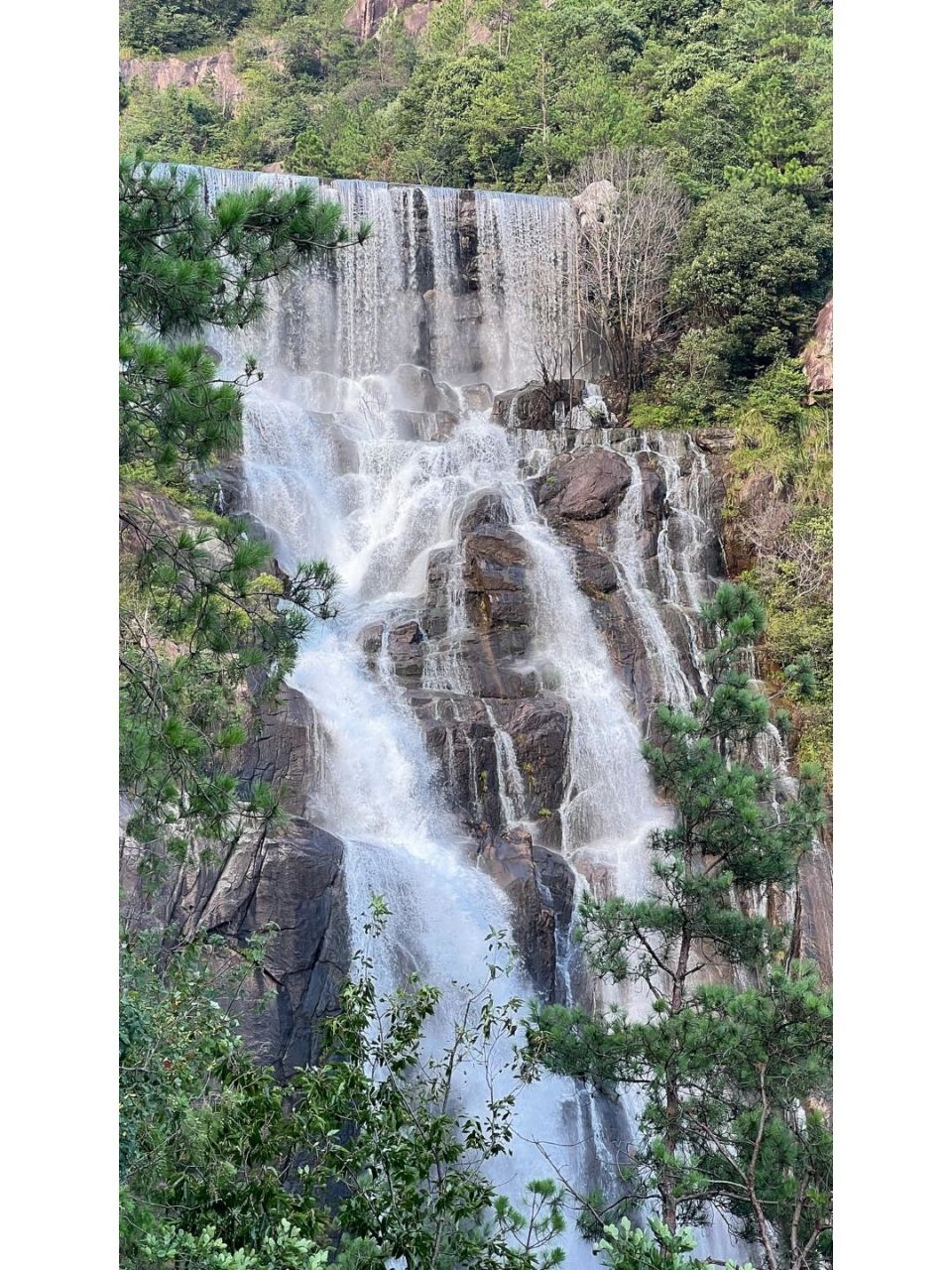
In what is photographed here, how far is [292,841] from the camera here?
3.99 metres

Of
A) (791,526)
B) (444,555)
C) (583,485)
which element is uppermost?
(583,485)

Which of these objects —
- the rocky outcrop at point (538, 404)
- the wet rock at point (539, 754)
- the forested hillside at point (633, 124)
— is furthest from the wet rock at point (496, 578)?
the forested hillside at point (633, 124)

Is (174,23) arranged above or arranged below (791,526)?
above

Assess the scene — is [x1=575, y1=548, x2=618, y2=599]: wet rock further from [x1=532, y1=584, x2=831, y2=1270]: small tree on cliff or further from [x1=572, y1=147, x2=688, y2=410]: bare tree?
[x1=532, y1=584, x2=831, y2=1270]: small tree on cliff

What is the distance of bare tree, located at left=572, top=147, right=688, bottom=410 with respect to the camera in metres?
6.38

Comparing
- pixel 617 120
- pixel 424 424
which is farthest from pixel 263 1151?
pixel 617 120

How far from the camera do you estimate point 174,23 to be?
5.61 metres

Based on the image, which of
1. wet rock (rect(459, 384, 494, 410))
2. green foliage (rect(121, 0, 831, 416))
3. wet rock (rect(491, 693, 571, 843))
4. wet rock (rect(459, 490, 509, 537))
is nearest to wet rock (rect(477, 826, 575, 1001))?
wet rock (rect(491, 693, 571, 843))

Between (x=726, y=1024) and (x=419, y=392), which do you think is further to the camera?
(x=419, y=392)

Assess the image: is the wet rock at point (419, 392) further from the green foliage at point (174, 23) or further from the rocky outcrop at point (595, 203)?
the green foliage at point (174, 23)

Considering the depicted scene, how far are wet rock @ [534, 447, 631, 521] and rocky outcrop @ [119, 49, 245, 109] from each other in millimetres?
2415

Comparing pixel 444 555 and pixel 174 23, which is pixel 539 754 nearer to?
pixel 444 555

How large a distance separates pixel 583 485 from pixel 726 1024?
3325 mm
